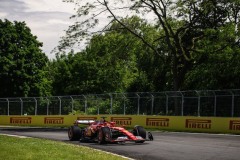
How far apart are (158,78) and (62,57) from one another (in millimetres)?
37136

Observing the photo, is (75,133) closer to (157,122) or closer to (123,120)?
(157,122)

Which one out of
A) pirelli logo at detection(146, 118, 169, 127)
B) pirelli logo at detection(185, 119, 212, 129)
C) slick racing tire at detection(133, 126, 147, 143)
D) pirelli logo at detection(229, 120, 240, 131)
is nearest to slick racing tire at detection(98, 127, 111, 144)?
slick racing tire at detection(133, 126, 147, 143)

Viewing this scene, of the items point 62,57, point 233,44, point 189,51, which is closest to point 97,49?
point 189,51

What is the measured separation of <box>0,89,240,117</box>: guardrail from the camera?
27.4 meters

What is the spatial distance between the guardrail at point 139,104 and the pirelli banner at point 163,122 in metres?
0.41

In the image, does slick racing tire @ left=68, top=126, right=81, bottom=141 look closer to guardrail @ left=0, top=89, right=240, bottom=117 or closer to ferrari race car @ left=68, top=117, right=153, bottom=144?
ferrari race car @ left=68, top=117, right=153, bottom=144

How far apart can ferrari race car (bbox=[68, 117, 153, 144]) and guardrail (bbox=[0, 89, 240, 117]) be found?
934cm

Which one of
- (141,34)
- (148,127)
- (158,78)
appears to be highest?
(141,34)

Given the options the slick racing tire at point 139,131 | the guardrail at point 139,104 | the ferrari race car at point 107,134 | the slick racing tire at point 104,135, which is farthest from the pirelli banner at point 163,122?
the slick racing tire at point 104,135

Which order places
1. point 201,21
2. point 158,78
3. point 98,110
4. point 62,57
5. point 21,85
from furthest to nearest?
point 62,57
point 21,85
point 158,78
point 201,21
point 98,110

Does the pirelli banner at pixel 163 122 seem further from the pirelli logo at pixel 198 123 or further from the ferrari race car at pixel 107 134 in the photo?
the ferrari race car at pixel 107 134

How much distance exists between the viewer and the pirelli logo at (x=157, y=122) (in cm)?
3067

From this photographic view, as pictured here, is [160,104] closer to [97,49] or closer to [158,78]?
[97,49]

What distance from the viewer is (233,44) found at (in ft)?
121
